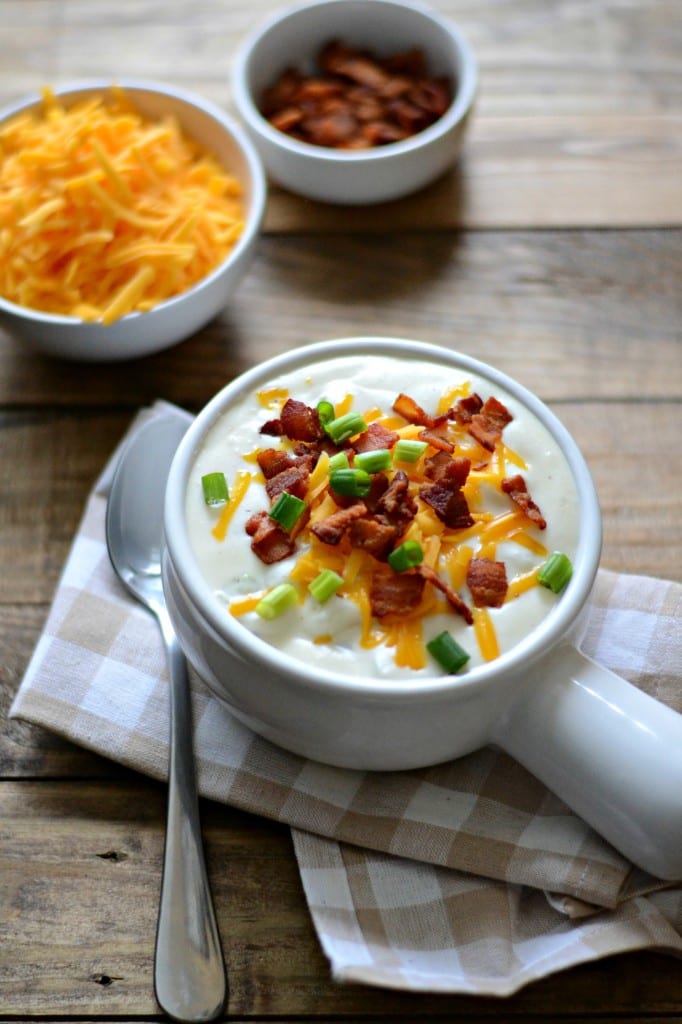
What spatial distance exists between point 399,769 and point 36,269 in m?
0.94

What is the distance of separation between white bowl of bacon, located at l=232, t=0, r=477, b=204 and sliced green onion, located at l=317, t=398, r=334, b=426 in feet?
2.37

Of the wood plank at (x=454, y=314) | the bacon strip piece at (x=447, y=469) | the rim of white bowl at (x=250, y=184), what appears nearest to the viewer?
the bacon strip piece at (x=447, y=469)

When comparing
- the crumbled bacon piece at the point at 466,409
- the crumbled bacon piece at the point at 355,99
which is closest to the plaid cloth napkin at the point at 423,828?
the crumbled bacon piece at the point at 466,409

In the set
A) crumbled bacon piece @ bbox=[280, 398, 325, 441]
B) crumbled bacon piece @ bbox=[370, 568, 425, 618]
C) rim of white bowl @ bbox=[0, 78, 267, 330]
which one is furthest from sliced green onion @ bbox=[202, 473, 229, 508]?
rim of white bowl @ bbox=[0, 78, 267, 330]

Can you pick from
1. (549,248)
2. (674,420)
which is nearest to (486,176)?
(549,248)

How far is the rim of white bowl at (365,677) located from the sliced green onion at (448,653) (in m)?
0.01

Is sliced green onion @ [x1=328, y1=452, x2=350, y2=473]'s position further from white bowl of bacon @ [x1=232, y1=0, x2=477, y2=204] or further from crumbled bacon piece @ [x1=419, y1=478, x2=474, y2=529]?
white bowl of bacon @ [x1=232, y1=0, x2=477, y2=204]

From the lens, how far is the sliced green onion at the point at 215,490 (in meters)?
1.29

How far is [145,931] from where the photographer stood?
4.17 feet

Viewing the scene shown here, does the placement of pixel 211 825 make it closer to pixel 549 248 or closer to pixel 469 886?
pixel 469 886

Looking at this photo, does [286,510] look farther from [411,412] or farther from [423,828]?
[423,828]

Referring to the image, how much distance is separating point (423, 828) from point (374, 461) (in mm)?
434

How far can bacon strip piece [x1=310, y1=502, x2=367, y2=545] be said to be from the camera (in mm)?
1221

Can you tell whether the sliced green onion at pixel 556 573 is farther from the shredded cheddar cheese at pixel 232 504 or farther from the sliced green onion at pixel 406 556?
the shredded cheddar cheese at pixel 232 504
